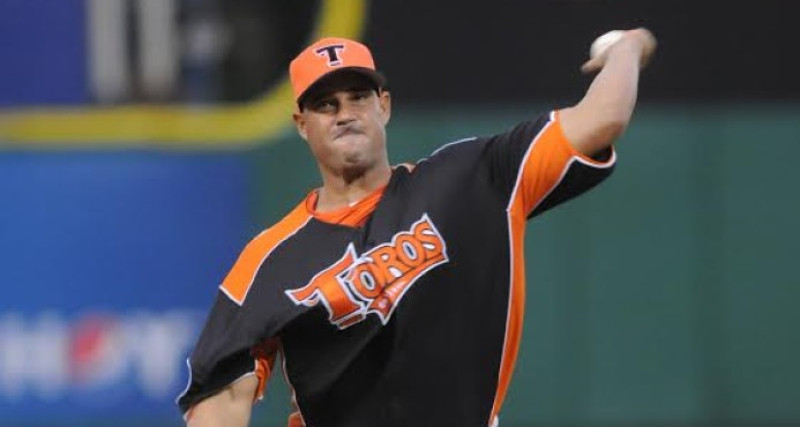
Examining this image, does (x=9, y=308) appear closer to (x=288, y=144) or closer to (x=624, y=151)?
(x=288, y=144)

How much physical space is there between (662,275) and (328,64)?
3.66 m

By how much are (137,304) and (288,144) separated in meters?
0.82

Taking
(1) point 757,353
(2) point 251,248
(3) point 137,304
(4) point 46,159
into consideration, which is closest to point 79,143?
(4) point 46,159

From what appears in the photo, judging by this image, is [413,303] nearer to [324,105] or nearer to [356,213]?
[356,213]

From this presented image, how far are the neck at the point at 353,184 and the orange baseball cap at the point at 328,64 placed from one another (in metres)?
0.16

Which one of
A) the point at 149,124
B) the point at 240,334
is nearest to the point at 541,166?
the point at 240,334

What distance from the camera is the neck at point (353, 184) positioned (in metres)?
3.63

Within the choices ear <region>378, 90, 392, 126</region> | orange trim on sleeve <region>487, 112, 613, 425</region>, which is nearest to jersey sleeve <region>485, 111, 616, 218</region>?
orange trim on sleeve <region>487, 112, 613, 425</region>

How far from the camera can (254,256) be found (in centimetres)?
363

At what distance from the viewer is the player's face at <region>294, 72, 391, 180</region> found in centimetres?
358

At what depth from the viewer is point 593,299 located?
699 centimetres

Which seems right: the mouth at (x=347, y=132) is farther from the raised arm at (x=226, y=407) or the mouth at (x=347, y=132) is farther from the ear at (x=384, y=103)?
the raised arm at (x=226, y=407)

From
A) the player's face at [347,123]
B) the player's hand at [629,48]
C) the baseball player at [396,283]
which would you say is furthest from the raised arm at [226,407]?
the player's hand at [629,48]

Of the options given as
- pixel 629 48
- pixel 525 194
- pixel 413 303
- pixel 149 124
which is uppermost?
pixel 149 124
